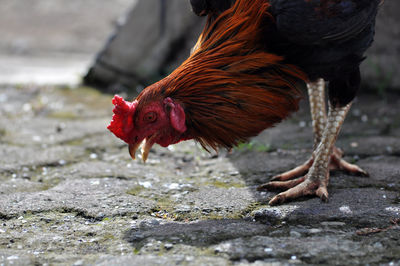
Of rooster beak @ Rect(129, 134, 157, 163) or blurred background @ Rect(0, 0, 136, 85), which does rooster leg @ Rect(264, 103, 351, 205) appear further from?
blurred background @ Rect(0, 0, 136, 85)

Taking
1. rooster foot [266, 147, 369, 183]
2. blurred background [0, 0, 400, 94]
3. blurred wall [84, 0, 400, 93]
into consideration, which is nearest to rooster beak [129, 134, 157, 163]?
rooster foot [266, 147, 369, 183]

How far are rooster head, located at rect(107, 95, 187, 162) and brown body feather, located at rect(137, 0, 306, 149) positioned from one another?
1.5 inches

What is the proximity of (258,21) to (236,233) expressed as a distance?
1038mm

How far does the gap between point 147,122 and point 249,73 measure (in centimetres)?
56

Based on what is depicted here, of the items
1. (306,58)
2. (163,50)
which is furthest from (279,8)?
(163,50)

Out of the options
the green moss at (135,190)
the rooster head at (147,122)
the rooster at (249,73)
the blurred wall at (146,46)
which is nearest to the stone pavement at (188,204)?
the green moss at (135,190)

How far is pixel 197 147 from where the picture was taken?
3.66m

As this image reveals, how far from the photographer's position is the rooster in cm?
224

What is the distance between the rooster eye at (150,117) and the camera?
2.22m

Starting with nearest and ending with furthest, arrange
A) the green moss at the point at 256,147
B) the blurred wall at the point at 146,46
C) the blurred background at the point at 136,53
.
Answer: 1. the green moss at the point at 256,147
2. the blurred background at the point at 136,53
3. the blurred wall at the point at 146,46

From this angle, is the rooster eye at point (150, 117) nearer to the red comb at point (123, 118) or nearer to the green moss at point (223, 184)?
the red comb at point (123, 118)

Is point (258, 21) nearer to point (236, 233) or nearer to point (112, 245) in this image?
point (236, 233)

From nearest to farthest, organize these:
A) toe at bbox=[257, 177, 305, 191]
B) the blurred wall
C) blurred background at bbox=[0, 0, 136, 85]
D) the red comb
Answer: the red comb
toe at bbox=[257, 177, 305, 191]
the blurred wall
blurred background at bbox=[0, 0, 136, 85]

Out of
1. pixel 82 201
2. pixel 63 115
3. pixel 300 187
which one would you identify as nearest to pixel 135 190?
pixel 82 201
